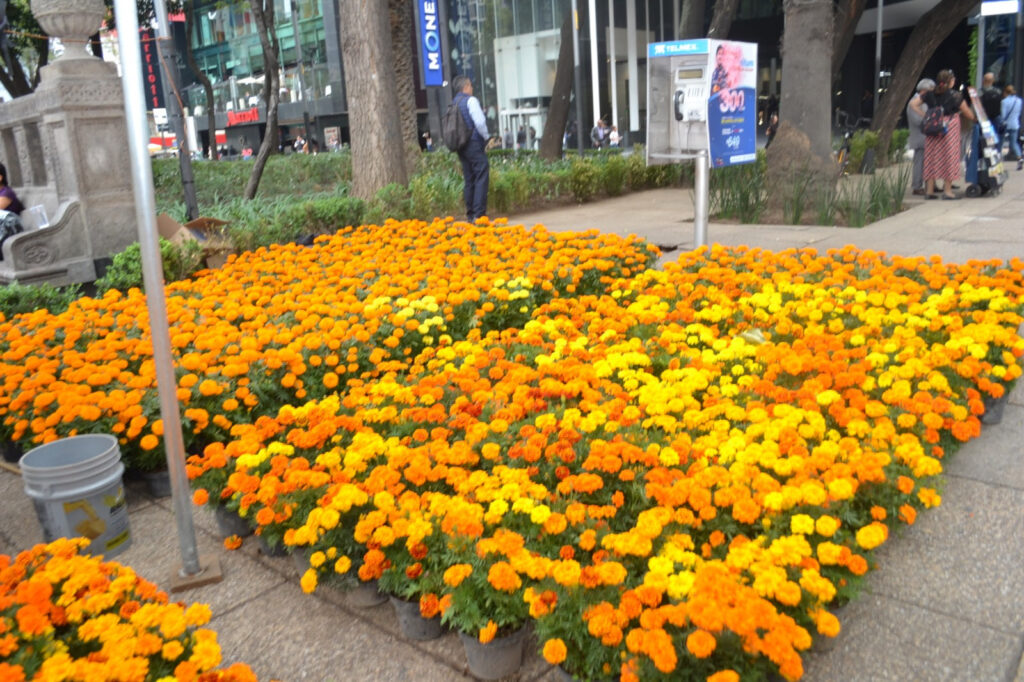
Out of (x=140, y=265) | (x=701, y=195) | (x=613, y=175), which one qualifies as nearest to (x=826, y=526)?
(x=701, y=195)

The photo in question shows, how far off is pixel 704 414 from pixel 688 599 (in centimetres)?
133

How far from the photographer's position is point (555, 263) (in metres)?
6.55

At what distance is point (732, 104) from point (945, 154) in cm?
553

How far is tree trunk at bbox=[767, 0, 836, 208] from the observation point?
10.8 metres

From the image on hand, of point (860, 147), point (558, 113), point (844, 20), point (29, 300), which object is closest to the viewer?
point (29, 300)

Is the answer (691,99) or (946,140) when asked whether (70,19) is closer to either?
(691,99)

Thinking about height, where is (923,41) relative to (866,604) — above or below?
above

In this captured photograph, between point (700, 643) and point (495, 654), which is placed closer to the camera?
point (700, 643)

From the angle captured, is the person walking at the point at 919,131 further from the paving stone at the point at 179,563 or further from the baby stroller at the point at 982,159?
the paving stone at the point at 179,563

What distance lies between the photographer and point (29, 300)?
688 cm

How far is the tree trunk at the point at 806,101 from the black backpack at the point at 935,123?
1780mm

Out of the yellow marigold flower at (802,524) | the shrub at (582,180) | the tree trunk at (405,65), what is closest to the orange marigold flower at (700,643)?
the yellow marigold flower at (802,524)

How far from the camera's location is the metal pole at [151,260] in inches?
119

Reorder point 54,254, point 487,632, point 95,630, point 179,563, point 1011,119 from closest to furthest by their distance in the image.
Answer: point 95,630 → point 487,632 → point 179,563 → point 54,254 → point 1011,119
